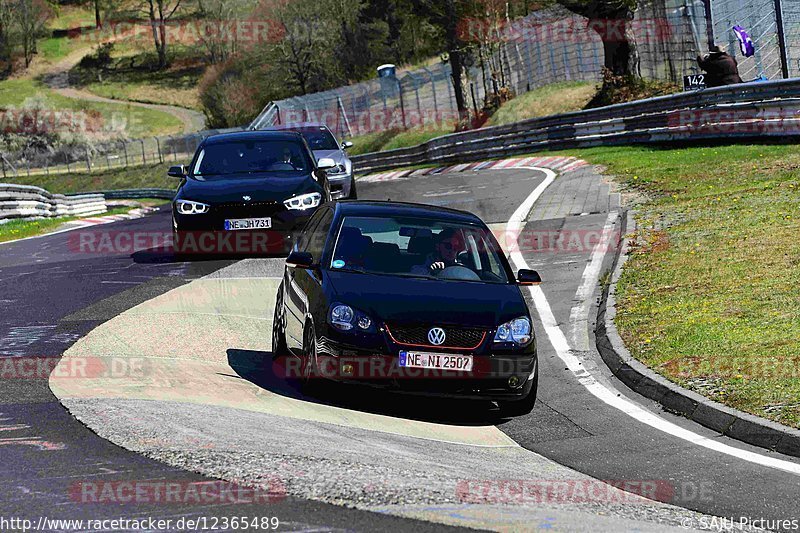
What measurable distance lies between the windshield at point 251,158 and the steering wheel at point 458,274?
24.5ft

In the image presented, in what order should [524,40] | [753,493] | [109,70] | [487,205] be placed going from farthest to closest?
[109,70], [524,40], [487,205], [753,493]

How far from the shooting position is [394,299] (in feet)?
29.3

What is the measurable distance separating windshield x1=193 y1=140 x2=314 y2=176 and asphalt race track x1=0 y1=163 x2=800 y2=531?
3.16 meters

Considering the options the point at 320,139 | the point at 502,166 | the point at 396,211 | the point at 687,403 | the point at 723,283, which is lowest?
the point at 687,403

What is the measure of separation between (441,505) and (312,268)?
4.15 m

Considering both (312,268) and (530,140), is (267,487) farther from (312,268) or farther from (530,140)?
(530,140)

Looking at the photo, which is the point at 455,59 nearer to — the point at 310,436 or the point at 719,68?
the point at 719,68

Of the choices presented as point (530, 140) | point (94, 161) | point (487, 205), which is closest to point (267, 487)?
point (487, 205)

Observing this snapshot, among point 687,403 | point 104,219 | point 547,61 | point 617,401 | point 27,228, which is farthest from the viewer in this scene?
point 547,61

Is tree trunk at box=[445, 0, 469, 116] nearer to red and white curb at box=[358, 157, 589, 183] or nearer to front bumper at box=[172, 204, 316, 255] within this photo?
red and white curb at box=[358, 157, 589, 183]

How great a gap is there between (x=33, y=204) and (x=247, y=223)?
1781 cm

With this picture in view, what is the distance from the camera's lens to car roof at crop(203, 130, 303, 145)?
56.7 ft

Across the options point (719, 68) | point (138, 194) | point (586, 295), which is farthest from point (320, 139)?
point (138, 194)

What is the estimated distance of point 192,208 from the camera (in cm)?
1599
